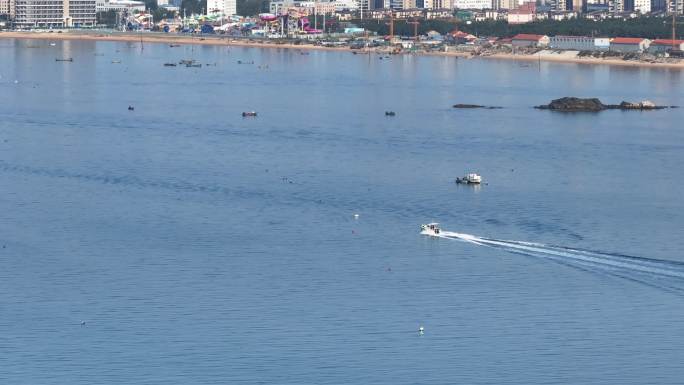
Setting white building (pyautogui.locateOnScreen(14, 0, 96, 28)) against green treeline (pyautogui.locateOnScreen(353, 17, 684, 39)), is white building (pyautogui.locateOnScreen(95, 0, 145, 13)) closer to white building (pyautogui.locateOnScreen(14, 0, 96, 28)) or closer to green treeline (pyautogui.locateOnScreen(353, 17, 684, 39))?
white building (pyautogui.locateOnScreen(14, 0, 96, 28))

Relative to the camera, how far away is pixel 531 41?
5222cm

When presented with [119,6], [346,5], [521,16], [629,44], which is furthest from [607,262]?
[346,5]

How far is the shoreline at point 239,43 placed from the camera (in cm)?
4694

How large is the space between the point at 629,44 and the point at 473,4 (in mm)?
30936

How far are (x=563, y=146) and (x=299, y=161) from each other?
4784mm

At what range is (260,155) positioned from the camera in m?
21.0

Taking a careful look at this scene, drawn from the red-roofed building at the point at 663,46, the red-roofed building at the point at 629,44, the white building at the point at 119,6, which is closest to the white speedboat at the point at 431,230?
the red-roofed building at the point at 663,46

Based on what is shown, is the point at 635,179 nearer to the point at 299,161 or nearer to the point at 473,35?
the point at 299,161

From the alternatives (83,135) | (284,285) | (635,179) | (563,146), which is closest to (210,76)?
(83,135)

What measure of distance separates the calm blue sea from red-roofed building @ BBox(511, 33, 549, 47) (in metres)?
24.5

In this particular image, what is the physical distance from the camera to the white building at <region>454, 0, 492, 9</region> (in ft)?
259

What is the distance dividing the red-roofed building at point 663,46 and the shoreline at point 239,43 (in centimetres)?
193

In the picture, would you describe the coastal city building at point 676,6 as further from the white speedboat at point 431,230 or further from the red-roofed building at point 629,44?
the white speedboat at point 431,230

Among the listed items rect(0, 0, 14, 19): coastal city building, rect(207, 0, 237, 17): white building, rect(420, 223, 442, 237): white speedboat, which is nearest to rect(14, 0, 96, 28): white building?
rect(0, 0, 14, 19): coastal city building
